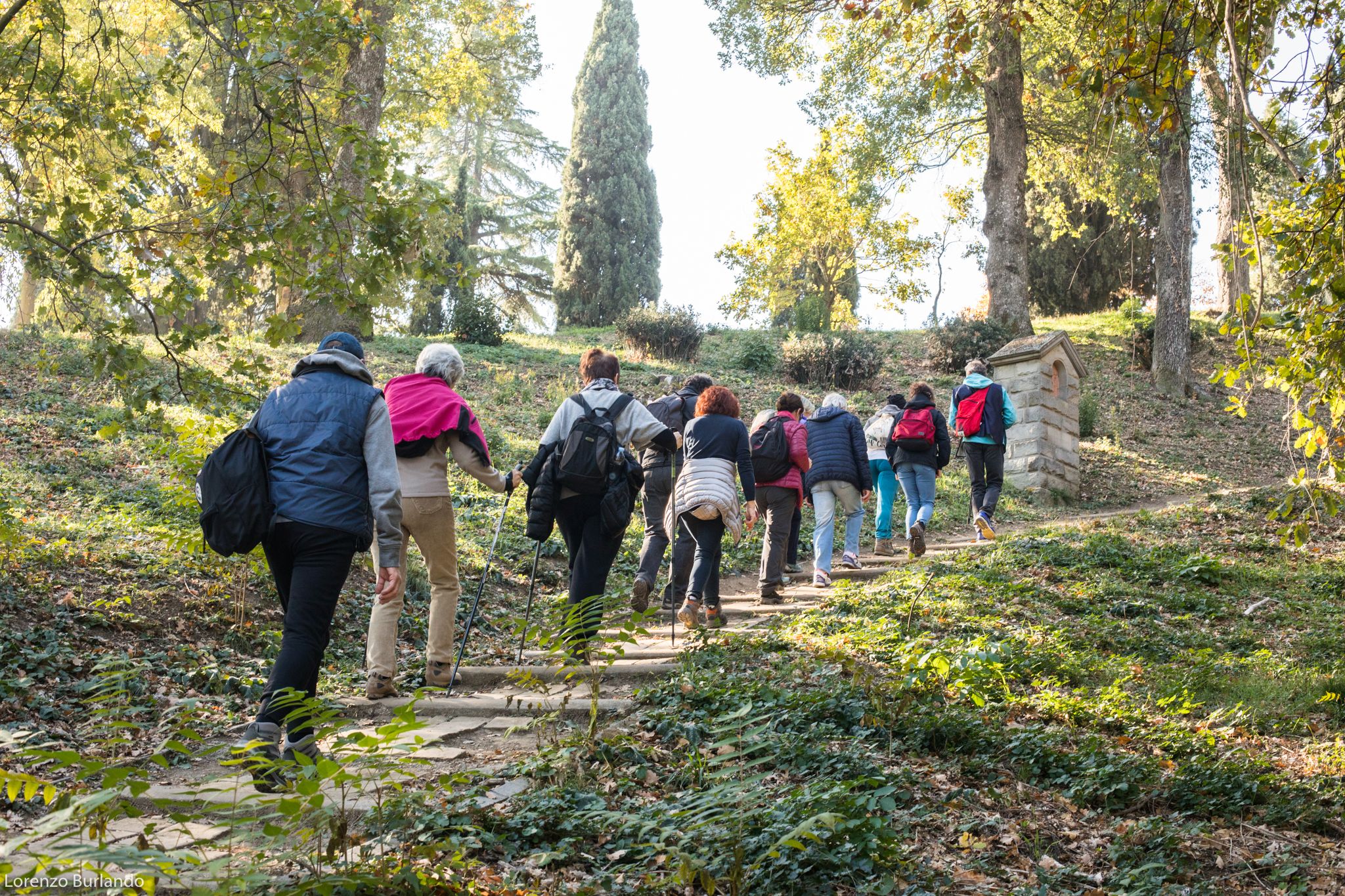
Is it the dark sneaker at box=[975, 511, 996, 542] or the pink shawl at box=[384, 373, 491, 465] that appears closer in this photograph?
the pink shawl at box=[384, 373, 491, 465]

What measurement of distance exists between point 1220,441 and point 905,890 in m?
17.9

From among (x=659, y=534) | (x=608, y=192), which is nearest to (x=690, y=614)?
(x=659, y=534)

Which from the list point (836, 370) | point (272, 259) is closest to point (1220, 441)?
point (836, 370)

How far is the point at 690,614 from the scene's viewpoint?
7582 millimetres

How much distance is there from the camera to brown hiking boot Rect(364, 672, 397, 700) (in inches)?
229

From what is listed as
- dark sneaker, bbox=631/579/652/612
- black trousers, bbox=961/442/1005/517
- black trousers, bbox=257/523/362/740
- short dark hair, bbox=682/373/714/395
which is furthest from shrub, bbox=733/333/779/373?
black trousers, bbox=257/523/362/740

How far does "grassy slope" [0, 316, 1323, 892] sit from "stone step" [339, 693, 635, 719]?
0.45 meters

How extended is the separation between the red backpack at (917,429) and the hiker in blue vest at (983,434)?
2.26 feet

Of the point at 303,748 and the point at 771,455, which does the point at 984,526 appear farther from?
the point at 303,748

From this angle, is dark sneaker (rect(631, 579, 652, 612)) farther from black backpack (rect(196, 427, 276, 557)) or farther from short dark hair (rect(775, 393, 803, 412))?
black backpack (rect(196, 427, 276, 557))

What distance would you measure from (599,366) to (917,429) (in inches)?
186

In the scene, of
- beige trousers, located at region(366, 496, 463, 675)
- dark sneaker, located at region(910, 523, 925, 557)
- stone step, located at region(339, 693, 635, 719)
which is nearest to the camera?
stone step, located at region(339, 693, 635, 719)

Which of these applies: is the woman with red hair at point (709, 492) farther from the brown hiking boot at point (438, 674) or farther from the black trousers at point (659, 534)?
the brown hiking boot at point (438, 674)

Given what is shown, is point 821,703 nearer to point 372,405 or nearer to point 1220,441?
point 372,405
